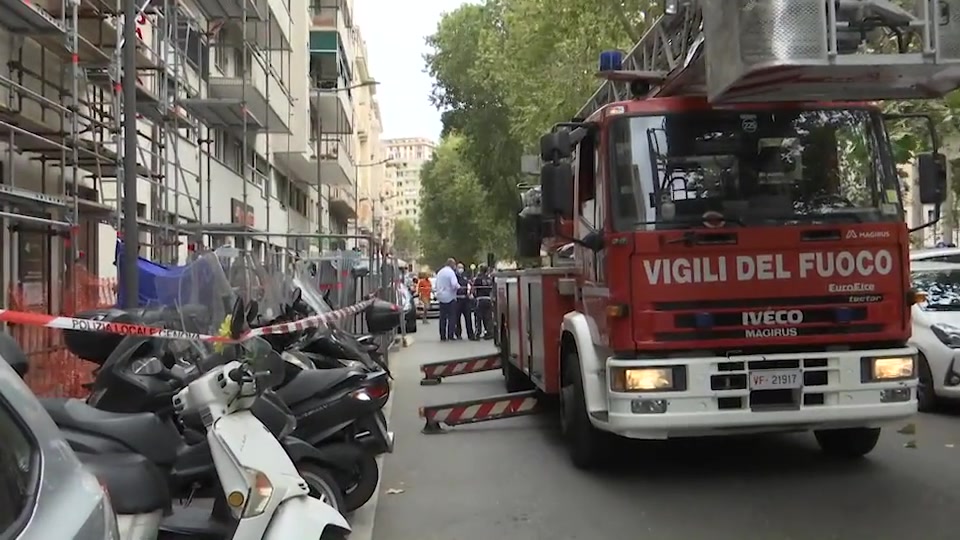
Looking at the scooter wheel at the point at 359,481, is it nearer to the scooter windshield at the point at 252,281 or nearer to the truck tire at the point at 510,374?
the scooter windshield at the point at 252,281

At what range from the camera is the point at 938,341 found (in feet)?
32.8

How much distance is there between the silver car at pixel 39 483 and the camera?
1.94 meters

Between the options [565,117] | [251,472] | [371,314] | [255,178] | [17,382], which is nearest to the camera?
[17,382]

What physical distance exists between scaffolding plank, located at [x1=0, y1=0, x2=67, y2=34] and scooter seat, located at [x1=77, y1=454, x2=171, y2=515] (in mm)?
6321

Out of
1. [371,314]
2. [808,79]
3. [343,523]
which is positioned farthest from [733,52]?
[371,314]

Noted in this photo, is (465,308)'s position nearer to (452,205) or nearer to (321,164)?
(321,164)

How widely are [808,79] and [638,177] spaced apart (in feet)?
4.43

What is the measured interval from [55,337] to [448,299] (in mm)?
13178

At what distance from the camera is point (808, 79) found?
6.03m

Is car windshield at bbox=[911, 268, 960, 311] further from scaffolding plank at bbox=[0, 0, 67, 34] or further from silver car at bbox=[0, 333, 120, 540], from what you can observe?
silver car at bbox=[0, 333, 120, 540]

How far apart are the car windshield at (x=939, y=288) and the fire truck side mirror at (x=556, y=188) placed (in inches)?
220

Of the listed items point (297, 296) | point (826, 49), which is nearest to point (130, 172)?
point (297, 296)

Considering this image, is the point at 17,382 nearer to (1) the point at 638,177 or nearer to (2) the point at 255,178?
(1) the point at 638,177

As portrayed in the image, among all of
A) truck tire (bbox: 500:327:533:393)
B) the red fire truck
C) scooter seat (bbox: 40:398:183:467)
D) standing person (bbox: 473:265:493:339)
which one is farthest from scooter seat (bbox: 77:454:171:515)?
standing person (bbox: 473:265:493:339)
